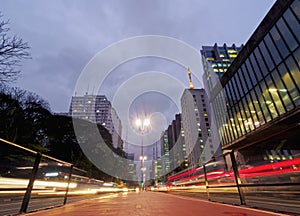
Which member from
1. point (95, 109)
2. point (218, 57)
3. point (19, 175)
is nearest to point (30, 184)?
point (19, 175)

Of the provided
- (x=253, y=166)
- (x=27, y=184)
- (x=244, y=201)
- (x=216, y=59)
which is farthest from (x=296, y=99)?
(x=216, y=59)

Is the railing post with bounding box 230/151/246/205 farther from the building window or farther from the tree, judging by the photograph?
the building window

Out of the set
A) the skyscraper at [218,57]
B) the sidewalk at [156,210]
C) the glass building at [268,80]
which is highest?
the skyscraper at [218,57]

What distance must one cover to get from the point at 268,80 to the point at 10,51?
22507mm

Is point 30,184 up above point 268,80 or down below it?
below

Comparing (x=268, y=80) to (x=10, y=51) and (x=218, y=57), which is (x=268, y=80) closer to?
(x=10, y=51)

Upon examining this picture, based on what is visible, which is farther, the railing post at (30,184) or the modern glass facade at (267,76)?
the modern glass facade at (267,76)

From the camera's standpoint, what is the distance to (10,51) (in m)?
8.91

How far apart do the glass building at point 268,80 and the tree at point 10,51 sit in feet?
54.6

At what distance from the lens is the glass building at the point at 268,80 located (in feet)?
47.9

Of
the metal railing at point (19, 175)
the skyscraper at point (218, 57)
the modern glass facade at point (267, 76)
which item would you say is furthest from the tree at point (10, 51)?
the skyscraper at point (218, 57)

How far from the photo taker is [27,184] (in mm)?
3246

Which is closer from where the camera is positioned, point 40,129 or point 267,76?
point 267,76

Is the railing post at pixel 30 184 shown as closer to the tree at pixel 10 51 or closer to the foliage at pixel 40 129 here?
the tree at pixel 10 51
